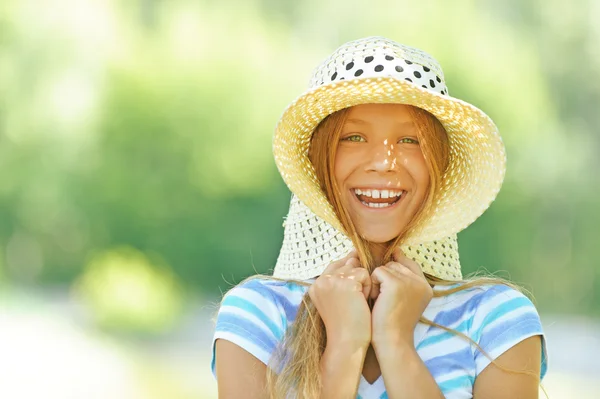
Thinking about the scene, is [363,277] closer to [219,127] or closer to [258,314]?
[258,314]

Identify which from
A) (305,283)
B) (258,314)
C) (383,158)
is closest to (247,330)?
(258,314)

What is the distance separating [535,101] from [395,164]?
5722 mm

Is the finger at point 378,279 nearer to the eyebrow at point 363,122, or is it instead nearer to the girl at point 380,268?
the girl at point 380,268

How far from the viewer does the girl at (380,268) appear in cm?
139

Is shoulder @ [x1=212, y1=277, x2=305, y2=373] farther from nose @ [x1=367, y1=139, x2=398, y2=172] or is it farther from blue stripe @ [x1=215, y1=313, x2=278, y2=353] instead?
nose @ [x1=367, y1=139, x2=398, y2=172]

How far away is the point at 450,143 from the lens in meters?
1.60

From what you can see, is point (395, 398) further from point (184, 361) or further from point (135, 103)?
point (135, 103)

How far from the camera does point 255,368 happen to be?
1.43 meters

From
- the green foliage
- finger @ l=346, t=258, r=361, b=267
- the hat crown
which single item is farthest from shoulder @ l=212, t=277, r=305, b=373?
the green foliage

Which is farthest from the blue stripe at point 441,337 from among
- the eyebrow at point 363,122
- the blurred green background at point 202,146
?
the blurred green background at point 202,146

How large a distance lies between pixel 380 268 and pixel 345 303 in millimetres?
91

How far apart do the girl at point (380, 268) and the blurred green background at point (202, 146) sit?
4.75 m

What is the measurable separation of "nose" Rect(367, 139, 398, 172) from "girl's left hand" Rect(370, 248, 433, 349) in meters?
0.16

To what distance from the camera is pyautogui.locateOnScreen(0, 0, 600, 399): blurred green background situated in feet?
21.9
